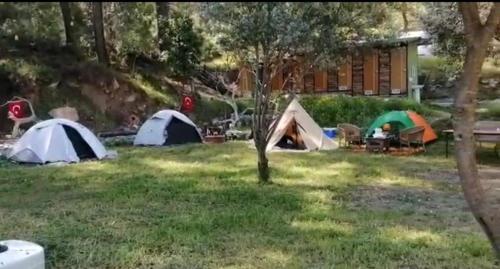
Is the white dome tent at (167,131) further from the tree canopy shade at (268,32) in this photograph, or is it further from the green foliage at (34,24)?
the green foliage at (34,24)

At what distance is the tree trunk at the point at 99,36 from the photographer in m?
18.9

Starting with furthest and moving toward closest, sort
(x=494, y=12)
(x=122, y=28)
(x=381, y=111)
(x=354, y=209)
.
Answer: (x=122, y=28)
(x=381, y=111)
(x=354, y=209)
(x=494, y=12)

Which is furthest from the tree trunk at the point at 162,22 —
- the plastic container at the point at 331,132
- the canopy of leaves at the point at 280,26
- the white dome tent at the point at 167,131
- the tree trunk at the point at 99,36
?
the canopy of leaves at the point at 280,26

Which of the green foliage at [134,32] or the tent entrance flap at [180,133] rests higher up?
the green foliage at [134,32]

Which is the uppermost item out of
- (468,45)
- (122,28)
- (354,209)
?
(122,28)

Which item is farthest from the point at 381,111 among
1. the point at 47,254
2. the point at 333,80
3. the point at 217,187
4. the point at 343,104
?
the point at 47,254

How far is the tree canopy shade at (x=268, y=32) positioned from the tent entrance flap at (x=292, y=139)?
2.08 meters

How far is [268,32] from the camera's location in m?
8.70

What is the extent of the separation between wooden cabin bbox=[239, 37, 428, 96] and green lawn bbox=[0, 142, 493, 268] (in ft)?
39.1

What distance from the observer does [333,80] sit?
23.1m

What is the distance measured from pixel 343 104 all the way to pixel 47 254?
13597mm

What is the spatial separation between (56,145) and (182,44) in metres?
8.90

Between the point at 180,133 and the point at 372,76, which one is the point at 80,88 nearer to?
the point at 180,133

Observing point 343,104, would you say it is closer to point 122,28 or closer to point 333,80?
point 333,80
